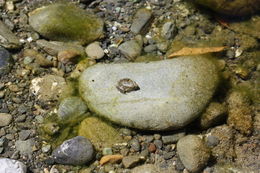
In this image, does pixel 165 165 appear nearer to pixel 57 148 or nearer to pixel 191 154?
pixel 191 154

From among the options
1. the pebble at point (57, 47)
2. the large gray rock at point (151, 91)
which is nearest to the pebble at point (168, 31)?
the large gray rock at point (151, 91)

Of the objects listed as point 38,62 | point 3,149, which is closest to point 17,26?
point 38,62

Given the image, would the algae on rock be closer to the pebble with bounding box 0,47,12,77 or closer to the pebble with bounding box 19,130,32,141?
the pebble with bounding box 19,130,32,141

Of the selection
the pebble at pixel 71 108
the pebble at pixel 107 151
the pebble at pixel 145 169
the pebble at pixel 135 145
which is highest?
the pebble at pixel 71 108

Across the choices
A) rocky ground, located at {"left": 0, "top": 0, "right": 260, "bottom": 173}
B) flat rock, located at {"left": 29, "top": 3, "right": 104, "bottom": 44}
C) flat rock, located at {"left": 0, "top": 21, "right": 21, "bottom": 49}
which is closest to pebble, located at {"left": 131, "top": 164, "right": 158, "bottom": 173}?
rocky ground, located at {"left": 0, "top": 0, "right": 260, "bottom": 173}

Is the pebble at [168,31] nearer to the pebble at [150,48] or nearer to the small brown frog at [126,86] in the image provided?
the pebble at [150,48]

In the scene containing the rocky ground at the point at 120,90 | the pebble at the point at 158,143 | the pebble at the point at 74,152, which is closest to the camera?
the pebble at the point at 74,152
